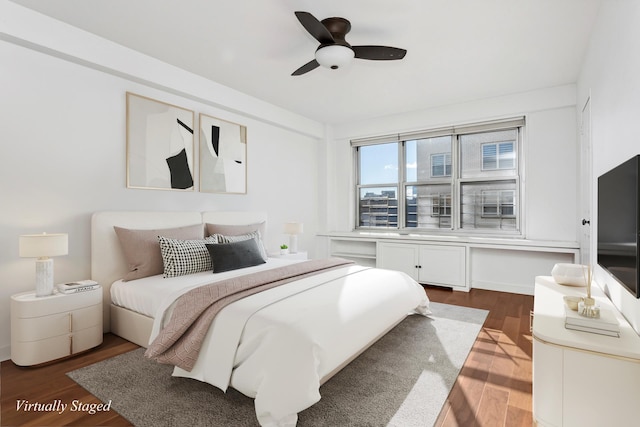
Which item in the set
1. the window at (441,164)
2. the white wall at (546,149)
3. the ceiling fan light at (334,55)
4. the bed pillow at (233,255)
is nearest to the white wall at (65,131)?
the bed pillow at (233,255)

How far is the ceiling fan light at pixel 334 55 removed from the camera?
265 centimetres

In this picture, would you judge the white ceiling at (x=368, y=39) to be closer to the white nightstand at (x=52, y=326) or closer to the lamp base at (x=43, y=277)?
the lamp base at (x=43, y=277)

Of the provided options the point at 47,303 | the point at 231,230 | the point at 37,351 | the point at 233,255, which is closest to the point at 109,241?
the point at 47,303

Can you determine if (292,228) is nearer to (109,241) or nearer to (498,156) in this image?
(109,241)

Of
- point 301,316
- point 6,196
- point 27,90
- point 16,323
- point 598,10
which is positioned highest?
point 598,10

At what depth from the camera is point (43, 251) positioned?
7.69ft

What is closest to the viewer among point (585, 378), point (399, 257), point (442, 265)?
point (585, 378)

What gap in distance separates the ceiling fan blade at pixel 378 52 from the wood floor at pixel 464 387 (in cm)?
241

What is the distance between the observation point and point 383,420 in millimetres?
1768

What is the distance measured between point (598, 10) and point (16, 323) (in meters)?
4.76

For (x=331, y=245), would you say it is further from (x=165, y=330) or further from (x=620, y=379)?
(x=620, y=379)

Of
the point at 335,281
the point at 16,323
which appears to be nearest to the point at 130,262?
the point at 16,323

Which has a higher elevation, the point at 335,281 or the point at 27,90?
the point at 27,90

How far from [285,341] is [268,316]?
0.69 ft
